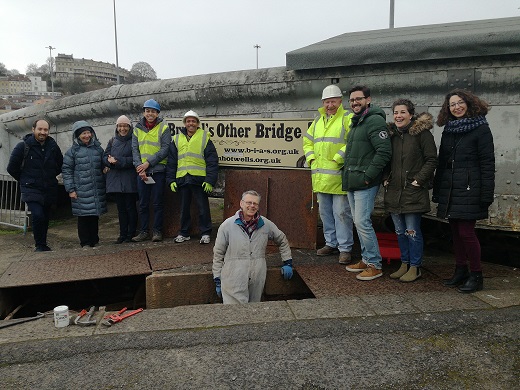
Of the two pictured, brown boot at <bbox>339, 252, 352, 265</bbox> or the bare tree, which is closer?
brown boot at <bbox>339, 252, 352, 265</bbox>

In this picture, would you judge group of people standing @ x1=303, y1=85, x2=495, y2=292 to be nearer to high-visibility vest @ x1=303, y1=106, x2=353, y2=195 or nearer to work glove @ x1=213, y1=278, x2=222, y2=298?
high-visibility vest @ x1=303, y1=106, x2=353, y2=195

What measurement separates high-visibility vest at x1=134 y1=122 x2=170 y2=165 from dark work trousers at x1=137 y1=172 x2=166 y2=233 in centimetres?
28

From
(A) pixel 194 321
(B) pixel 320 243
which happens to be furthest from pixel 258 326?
(B) pixel 320 243

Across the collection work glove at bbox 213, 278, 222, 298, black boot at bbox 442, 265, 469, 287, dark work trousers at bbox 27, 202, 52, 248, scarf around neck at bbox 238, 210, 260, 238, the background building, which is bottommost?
work glove at bbox 213, 278, 222, 298

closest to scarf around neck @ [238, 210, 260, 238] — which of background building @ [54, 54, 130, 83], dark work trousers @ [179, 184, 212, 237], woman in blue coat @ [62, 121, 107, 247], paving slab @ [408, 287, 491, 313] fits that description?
paving slab @ [408, 287, 491, 313]

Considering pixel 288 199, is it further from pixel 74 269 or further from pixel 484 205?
pixel 74 269

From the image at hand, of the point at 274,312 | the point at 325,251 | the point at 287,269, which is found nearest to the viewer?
the point at 274,312

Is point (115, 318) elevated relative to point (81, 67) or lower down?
lower down

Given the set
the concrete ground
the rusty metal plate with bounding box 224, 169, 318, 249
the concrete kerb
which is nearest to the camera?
the concrete ground

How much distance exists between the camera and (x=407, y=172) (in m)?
4.00

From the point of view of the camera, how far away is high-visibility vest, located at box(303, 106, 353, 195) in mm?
4582

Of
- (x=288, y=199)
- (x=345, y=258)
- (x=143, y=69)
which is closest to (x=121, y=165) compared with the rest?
(x=288, y=199)

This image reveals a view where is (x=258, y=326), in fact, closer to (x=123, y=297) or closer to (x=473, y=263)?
(x=473, y=263)

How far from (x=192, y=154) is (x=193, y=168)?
0.58 feet
